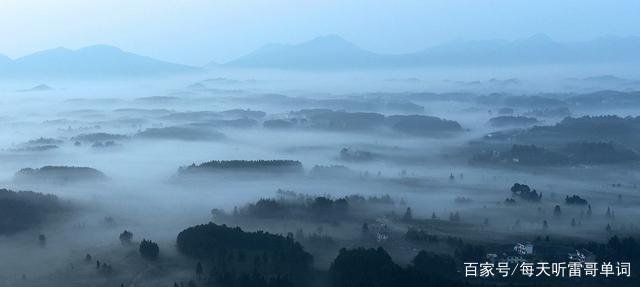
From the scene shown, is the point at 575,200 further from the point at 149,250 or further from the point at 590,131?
the point at 590,131

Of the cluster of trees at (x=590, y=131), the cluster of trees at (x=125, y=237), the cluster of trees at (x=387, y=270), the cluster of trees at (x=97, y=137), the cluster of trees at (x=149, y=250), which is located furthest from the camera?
the cluster of trees at (x=97, y=137)

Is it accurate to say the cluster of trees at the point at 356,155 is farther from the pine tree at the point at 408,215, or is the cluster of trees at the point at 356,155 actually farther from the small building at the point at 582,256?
the small building at the point at 582,256

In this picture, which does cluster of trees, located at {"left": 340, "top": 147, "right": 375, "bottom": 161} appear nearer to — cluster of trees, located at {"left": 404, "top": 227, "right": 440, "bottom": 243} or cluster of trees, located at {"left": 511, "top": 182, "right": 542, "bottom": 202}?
cluster of trees, located at {"left": 511, "top": 182, "right": 542, "bottom": 202}

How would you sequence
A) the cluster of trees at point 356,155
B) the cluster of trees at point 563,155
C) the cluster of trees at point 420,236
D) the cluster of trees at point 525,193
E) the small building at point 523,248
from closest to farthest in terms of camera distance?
the small building at point 523,248, the cluster of trees at point 420,236, the cluster of trees at point 525,193, the cluster of trees at point 563,155, the cluster of trees at point 356,155

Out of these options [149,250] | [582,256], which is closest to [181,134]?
[149,250]

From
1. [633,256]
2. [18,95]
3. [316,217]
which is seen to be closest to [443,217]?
[316,217]

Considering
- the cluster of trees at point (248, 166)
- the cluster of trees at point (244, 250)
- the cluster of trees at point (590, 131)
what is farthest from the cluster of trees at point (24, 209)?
the cluster of trees at point (590, 131)
